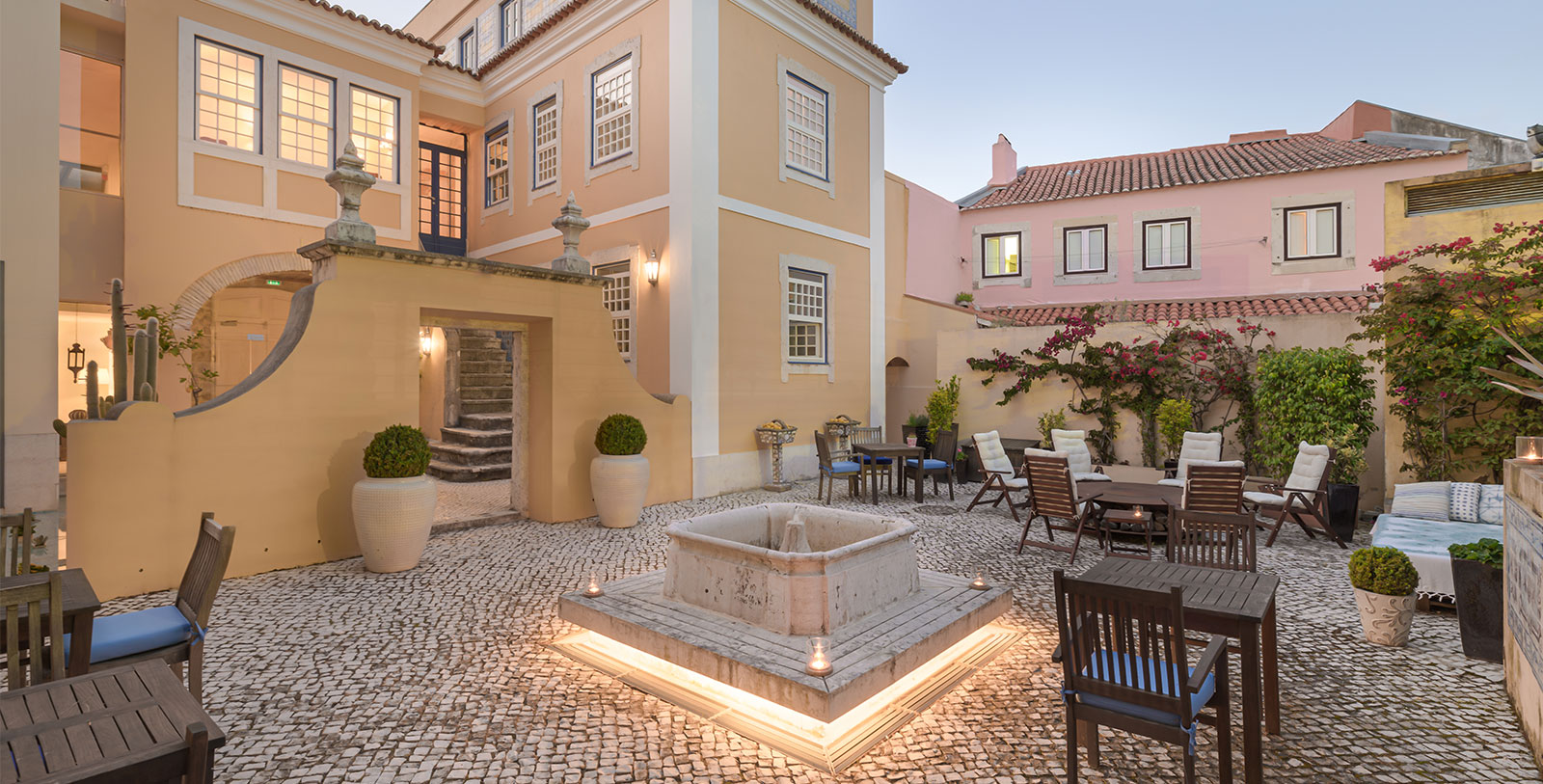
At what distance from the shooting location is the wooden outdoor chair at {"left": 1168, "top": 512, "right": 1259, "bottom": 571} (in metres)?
3.77

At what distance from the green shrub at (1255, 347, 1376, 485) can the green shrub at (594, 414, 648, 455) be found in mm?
7561

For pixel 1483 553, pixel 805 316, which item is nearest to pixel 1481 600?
pixel 1483 553

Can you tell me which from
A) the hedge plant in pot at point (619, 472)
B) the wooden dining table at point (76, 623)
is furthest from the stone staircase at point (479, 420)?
the wooden dining table at point (76, 623)

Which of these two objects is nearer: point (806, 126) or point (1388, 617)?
point (1388, 617)

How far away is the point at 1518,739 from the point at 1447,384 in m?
5.49

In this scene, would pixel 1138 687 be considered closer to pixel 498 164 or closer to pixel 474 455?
pixel 474 455

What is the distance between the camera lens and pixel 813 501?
911 centimetres

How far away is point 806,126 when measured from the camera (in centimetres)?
1120

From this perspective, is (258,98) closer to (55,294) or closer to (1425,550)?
(55,294)

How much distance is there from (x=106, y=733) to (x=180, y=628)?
158cm

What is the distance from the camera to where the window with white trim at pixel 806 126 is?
1085 centimetres

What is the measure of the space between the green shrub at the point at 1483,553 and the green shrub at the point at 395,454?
7.11 metres

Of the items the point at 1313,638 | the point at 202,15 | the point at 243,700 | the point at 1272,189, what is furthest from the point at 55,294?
the point at 1272,189

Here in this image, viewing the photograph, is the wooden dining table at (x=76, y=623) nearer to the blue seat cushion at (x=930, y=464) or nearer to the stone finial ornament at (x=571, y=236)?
the stone finial ornament at (x=571, y=236)
